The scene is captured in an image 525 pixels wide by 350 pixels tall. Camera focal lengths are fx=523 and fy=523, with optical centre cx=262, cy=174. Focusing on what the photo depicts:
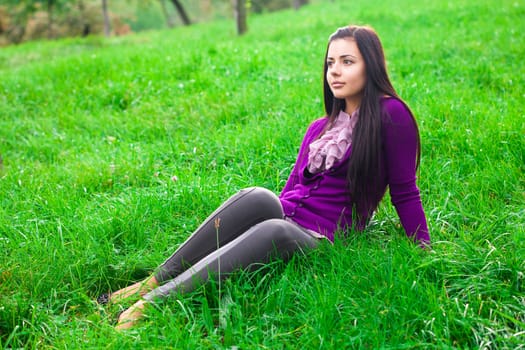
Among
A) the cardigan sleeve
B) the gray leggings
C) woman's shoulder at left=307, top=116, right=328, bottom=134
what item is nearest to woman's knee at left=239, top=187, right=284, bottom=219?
the gray leggings

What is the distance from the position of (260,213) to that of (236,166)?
156cm

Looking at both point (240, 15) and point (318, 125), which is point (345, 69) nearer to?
point (318, 125)

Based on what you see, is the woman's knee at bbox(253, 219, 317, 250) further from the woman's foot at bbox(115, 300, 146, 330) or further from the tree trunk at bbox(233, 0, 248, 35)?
the tree trunk at bbox(233, 0, 248, 35)

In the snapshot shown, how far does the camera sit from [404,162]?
2918 mm

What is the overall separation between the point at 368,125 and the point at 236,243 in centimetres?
98

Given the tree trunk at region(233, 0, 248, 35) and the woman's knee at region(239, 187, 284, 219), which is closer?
the woman's knee at region(239, 187, 284, 219)

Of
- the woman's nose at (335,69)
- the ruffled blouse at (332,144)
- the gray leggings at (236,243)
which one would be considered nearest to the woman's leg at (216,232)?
Answer: the gray leggings at (236,243)

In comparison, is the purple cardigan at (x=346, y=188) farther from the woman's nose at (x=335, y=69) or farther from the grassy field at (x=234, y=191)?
the woman's nose at (x=335, y=69)

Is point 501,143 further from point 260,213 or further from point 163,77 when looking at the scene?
point 163,77

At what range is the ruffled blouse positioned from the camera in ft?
10.0

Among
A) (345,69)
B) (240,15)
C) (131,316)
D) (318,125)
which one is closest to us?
(131,316)

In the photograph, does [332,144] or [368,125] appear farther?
[332,144]

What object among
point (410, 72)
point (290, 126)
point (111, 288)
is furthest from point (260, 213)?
point (410, 72)

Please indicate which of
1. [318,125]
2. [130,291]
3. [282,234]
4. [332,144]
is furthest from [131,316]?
[318,125]
